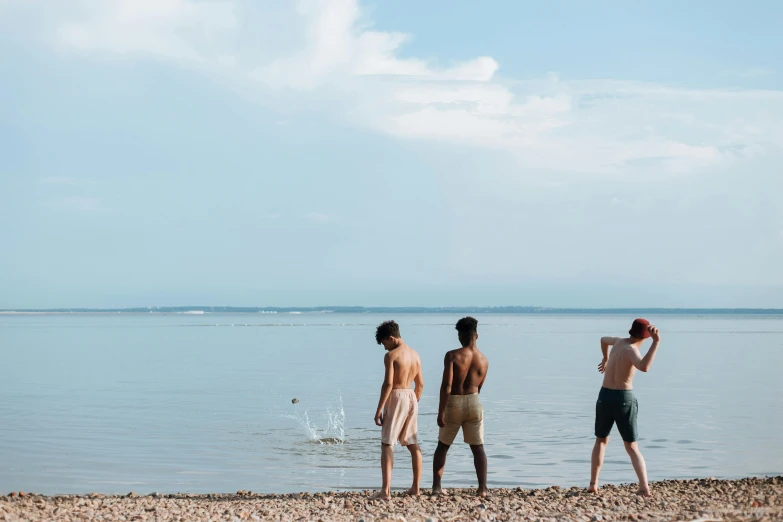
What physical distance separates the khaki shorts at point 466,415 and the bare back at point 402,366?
1.79 feet

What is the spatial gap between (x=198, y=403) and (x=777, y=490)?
654 inches

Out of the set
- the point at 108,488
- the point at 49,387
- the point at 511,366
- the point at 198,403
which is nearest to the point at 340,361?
the point at 511,366

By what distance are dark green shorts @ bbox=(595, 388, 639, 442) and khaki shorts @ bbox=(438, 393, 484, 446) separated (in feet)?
4.38

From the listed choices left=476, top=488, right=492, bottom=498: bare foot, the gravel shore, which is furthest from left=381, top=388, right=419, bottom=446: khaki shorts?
left=476, top=488, right=492, bottom=498: bare foot

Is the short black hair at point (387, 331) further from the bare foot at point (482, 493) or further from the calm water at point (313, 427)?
the calm water at point (313, 427)

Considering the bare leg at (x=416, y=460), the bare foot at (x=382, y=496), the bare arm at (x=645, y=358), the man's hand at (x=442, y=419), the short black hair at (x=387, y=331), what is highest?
the short black hair at (x=387, y=331)

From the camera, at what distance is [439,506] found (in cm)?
980

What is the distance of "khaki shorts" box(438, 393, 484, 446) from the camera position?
33.4 ft

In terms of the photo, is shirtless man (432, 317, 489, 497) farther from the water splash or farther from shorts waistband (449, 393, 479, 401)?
the water splash

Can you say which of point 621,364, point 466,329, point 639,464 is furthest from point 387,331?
point 639,464

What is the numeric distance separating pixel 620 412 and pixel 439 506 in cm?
228

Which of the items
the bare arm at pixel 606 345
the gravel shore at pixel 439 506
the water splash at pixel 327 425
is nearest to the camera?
the gravel shore at pixel 439 506

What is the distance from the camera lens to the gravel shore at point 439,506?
909 cm

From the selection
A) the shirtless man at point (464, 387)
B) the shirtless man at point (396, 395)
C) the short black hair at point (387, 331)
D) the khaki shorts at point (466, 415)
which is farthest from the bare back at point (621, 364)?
the short black hair at point (387, 331)
